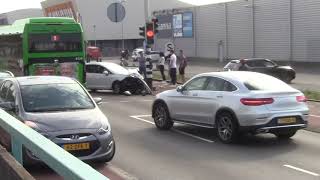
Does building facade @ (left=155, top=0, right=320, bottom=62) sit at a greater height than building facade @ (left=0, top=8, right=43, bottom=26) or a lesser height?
lesser

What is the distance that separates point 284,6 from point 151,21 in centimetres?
2610

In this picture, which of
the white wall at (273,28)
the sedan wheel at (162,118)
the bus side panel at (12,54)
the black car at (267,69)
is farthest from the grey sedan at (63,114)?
the white wall at (273,28)

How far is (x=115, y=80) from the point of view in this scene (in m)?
26.6

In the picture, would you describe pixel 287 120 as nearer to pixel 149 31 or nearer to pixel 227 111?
pixel 227 111

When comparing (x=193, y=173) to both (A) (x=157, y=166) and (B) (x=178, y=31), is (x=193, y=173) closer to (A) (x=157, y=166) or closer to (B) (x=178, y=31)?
(A) (x=157, y=166)

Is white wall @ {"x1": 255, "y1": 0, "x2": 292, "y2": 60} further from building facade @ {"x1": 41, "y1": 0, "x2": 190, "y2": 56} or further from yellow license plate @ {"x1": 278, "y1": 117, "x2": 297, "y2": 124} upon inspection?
yellow license plate @ {"x1": 278, "y1": 117, "x2": 297, "y2": 124}

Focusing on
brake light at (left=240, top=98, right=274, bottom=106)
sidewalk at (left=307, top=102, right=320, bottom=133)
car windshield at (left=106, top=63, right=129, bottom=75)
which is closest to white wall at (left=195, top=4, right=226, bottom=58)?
car windshield at (left=106, top=63, right=129, bottom=75)

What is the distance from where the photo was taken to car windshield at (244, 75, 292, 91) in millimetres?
12258

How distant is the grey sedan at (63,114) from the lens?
9.26 m

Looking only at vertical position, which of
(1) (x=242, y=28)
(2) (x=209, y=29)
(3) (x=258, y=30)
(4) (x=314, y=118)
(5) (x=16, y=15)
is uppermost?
(5) (x=16, y=15)

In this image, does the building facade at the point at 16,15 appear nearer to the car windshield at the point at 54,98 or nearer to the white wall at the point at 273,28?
the white wall at the point at 273,28

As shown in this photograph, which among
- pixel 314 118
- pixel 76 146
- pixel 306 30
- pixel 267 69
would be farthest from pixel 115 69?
pixel 306 30

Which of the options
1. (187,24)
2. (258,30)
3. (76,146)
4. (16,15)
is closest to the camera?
(76,146)

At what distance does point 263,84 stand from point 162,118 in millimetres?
3087
